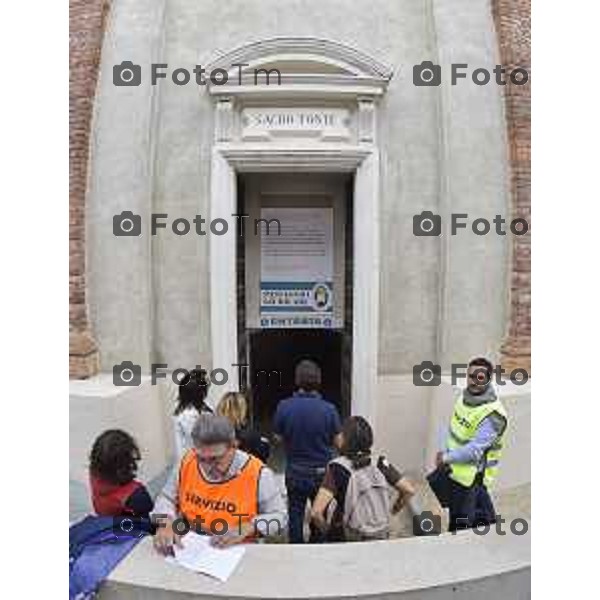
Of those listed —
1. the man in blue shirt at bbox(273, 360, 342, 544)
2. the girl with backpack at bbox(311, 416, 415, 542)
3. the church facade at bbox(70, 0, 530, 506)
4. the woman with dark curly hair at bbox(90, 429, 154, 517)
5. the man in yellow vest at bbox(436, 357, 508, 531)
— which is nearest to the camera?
the woman with dark curly hair at bbox(90, 429, 154, 517)

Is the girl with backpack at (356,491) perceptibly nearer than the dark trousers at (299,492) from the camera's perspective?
Yes

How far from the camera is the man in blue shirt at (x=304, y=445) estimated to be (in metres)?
4.23

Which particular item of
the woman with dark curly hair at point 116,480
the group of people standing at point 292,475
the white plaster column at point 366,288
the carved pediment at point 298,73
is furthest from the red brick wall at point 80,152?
the woman with dark curly hair at point 116,480

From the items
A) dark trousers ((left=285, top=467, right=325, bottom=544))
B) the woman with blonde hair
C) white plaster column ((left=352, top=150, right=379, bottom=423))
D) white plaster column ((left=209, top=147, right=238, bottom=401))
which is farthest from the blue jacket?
white plaster column ((left=352, top=150, right=379, bottom=423))

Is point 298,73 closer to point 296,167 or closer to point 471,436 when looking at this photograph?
point 296,167

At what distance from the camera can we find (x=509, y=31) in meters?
6.01

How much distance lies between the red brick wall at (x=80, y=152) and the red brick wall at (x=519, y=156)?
3954 millimetres

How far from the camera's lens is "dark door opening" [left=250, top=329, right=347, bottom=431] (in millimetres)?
8430

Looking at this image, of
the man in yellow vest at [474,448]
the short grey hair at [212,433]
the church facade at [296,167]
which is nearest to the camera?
the short grey hair at [212,433]

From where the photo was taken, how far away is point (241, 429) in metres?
4.43

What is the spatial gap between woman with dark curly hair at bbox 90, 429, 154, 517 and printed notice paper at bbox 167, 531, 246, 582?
A: 0.28 meters

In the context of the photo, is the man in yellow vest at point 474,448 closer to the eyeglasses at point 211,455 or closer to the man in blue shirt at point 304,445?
the man in blue shirt at point 304,445

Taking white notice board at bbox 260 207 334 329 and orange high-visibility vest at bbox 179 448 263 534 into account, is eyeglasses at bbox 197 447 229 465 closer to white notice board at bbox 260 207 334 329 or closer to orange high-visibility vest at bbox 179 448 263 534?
orange high-visibility vest at bbox 179 448 263 534

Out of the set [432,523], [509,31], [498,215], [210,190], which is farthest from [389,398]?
[509,31]
